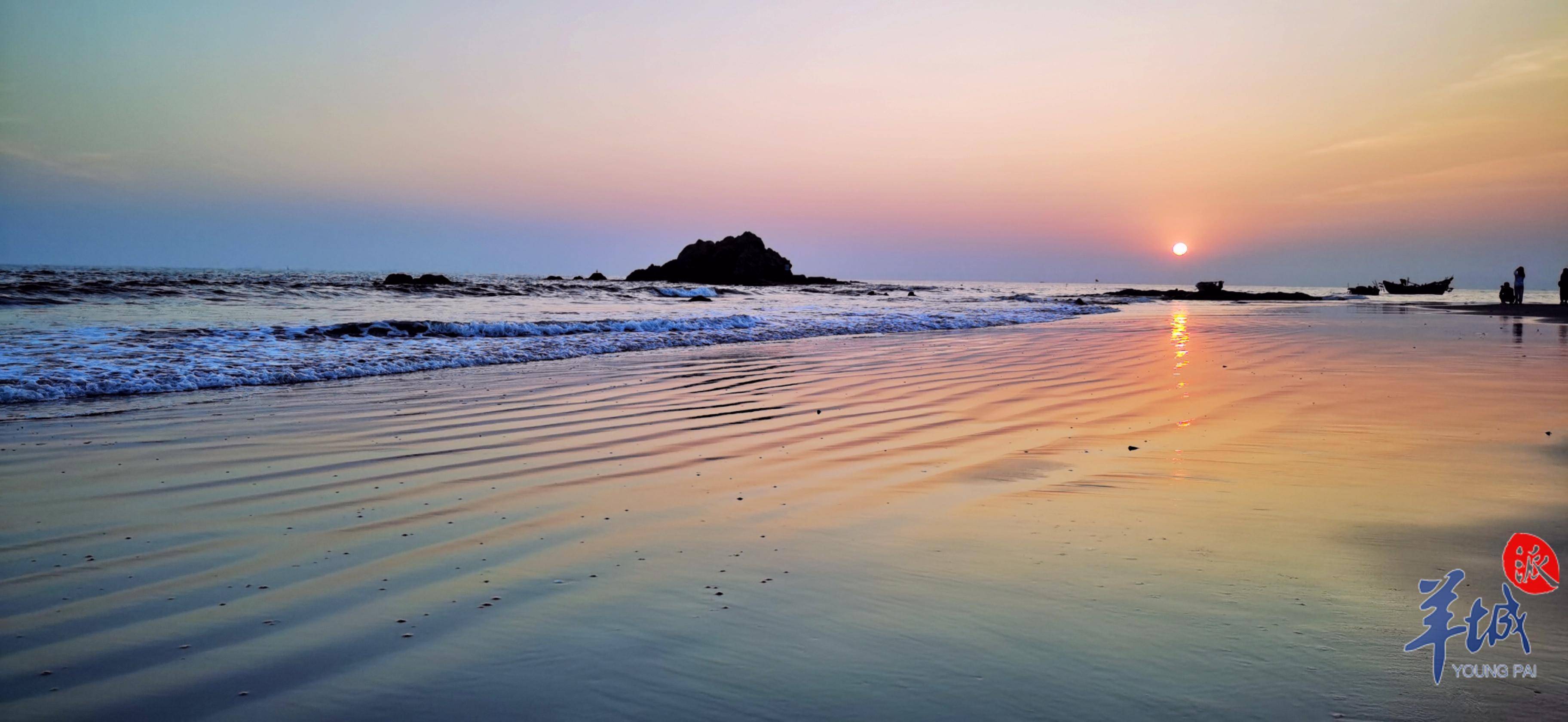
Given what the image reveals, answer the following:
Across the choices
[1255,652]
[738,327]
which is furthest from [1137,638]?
[738,327]

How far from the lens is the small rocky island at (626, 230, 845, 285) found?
258 feet

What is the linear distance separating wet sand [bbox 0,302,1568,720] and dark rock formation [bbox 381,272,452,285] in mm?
34482

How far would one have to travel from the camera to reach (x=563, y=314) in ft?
76.9

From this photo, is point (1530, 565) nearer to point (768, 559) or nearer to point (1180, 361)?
point (768, 559)

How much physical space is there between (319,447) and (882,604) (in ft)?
15.3

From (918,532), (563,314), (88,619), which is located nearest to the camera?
(88,619)

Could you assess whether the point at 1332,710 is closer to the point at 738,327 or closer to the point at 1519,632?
the point at 1519,632

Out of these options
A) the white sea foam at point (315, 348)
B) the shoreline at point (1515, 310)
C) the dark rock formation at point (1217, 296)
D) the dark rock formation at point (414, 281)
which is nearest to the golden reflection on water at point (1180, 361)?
the white sea foam at point (315, 348)

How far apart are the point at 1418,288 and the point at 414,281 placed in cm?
6237

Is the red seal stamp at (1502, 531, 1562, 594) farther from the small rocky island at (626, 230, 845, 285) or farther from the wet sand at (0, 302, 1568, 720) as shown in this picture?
the small rocky island at (626, 230, 845, 285)

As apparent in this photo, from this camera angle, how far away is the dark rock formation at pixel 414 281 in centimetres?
3956

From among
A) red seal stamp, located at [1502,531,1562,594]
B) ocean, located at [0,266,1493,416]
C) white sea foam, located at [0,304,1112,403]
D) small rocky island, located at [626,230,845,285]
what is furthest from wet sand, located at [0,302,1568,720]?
small rocky island, located at [626,230,845,285]

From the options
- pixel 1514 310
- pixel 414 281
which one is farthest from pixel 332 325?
pixel 1514 310

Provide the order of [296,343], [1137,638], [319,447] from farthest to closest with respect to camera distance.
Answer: [296,343] → [319,447] → [1137,638]
